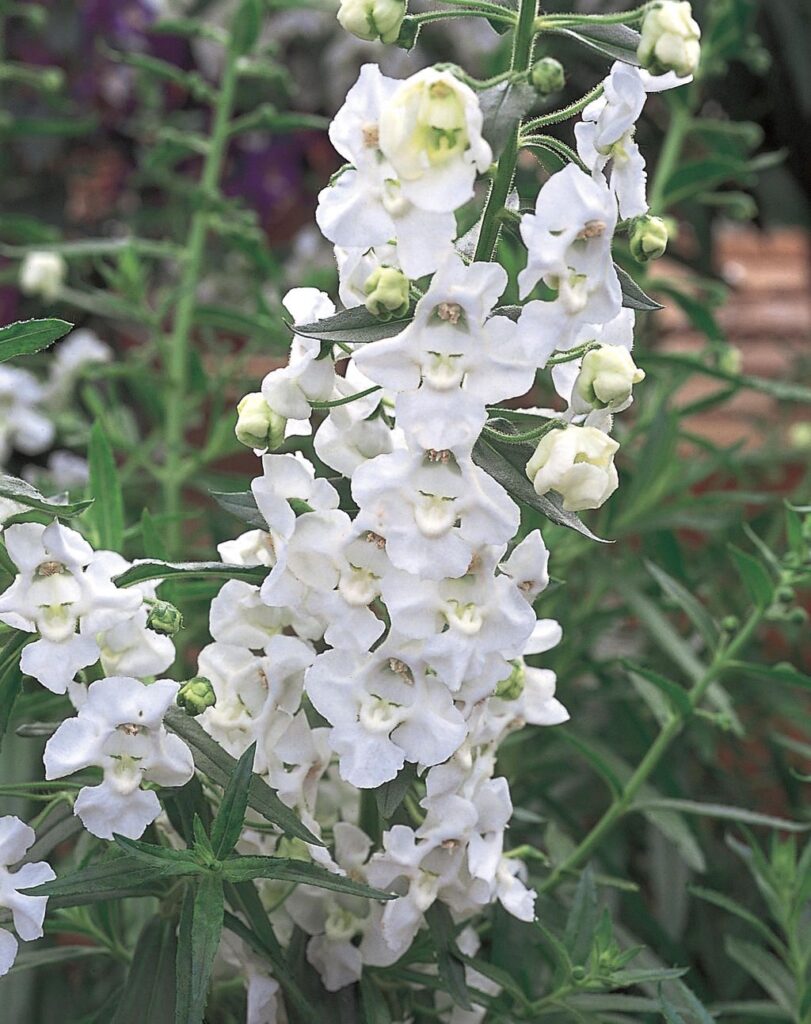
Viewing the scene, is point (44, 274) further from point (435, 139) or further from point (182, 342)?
point (435, 139)

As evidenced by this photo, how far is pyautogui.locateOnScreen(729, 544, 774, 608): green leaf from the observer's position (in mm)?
688

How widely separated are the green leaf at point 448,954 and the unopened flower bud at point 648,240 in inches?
11.3

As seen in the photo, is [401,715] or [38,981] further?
[38,981]

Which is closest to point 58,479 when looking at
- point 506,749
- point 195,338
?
point 506,749

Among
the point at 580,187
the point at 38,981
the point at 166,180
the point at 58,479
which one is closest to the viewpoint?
the point at 580,187

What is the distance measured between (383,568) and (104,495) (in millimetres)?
230

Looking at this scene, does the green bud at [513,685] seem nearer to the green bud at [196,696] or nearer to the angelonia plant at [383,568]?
the angelonia plant at [383,568]

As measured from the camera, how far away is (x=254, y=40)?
0.98m

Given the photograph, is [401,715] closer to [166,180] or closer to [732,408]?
[166,180]

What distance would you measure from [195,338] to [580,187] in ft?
4.63

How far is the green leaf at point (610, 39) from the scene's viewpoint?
0.49 meters

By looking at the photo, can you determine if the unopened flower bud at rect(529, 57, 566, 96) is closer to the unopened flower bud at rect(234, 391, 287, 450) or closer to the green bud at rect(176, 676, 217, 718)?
the unopened flower bud at rect(234, 391, 287, 450)

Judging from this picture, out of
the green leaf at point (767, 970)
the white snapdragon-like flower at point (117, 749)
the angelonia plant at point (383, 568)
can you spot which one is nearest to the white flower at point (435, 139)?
the angelonia plant at point (383, 568)

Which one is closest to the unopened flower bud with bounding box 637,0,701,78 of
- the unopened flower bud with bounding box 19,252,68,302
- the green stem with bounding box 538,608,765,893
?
the green stem with bounding box 538,608,765,893
